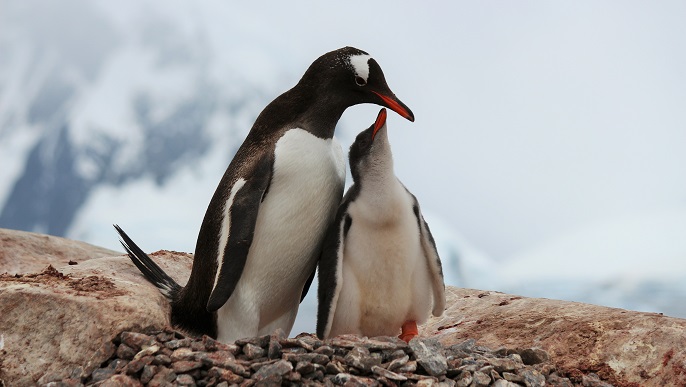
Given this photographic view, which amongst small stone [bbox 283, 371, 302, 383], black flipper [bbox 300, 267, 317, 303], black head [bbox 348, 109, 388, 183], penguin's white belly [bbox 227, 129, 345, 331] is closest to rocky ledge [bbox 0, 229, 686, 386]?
small stone [bbox 283, 371, 302, 383]

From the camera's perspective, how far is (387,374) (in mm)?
3908

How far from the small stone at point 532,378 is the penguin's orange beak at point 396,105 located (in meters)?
1.72

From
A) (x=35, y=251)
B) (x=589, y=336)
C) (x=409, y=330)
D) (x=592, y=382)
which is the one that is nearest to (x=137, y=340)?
(x=409, y=330)

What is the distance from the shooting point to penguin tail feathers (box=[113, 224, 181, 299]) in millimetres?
5738

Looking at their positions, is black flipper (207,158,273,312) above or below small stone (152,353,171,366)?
above

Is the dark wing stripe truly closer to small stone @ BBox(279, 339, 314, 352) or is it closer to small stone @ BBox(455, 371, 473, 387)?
small stone @ BBox(455, 371, 473, 387)

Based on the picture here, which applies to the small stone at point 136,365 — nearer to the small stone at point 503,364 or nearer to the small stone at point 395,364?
the small stone at point 395,364

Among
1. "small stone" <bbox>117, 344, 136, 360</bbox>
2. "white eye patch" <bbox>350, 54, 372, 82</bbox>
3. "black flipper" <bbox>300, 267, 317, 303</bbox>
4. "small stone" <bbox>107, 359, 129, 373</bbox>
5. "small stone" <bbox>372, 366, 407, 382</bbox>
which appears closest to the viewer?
"small stone" <bbox>372, 366, 407, 382</bbox>

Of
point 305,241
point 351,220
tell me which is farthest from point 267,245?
point 351,220

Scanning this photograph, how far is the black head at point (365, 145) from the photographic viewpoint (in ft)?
16.1

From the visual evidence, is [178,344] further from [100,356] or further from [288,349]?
[288,349]

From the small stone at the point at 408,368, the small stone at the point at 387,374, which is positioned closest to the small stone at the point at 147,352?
the small stone at the point at 387,374

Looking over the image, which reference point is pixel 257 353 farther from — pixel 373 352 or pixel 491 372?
pixel 491 372

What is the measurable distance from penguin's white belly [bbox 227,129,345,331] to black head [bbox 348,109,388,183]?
0.51 ft
